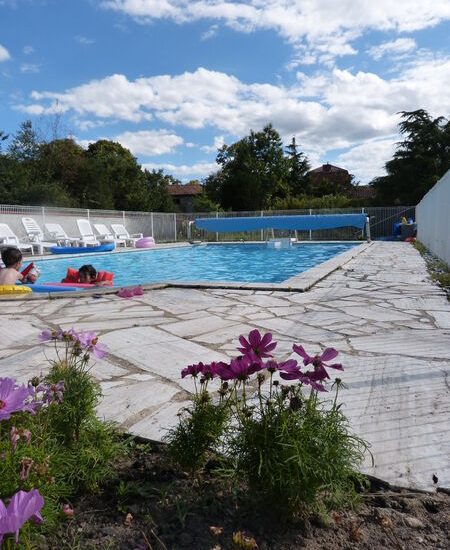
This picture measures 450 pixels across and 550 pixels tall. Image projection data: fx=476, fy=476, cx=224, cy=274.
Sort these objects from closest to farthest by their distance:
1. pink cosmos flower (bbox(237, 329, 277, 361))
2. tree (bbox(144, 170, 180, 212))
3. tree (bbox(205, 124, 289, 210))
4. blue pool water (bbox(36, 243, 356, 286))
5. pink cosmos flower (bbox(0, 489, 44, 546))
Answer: pink cosmos flower (bbox(0, 489, 44, 546)) → pink cosmos flower (bbox(237, 329, 277, 361)) → blue pool water (bbox(36, 243, 356, 286)) → tree (bbox(144, 170, 180, 212)) → tree (bbox(205, 124, 289, 210))

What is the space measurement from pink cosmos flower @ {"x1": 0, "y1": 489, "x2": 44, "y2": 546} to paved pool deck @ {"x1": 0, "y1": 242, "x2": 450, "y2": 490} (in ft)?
3.86

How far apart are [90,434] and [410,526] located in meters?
1.10

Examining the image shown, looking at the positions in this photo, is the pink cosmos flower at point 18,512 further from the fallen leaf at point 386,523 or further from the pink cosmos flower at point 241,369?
the fallen leaf at point 386,523

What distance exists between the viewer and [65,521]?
1.42 metres

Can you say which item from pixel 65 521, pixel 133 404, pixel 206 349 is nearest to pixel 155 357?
pixel 206 349

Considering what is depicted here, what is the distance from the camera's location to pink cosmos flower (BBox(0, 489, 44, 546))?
2.73 feet

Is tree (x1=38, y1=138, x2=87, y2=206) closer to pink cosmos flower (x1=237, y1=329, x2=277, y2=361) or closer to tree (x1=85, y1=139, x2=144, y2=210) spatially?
tree (x1=85, y1=139, x2=144, y2=210)

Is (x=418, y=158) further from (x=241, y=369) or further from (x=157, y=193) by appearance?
(x=241, y=369)

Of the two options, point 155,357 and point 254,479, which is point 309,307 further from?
point 254,479

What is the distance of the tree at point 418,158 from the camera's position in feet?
108

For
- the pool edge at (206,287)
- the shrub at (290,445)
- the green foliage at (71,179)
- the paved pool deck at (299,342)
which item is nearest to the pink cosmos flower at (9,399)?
the shrub at (290,445)

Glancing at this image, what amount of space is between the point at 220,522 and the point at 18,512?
731mm

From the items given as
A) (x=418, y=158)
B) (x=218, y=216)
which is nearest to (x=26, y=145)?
(x=218, y=216)

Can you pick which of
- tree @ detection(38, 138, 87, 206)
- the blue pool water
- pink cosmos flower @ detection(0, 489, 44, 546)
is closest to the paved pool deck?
pink cosmos flower @ detection(0, 489, 44, 546)
